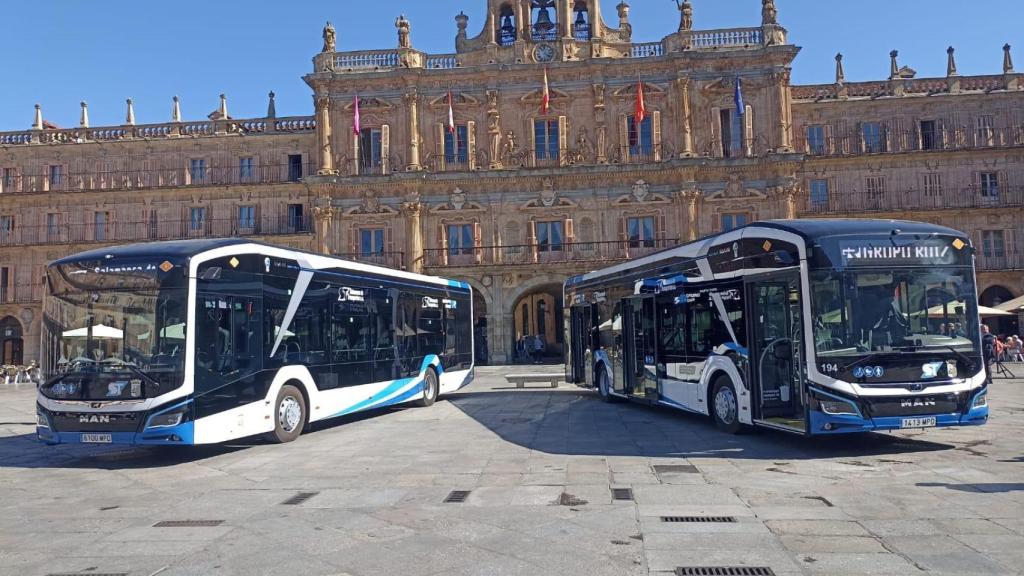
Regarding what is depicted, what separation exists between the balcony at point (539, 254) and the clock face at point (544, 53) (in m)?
9.13

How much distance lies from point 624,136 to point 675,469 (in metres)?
29.6

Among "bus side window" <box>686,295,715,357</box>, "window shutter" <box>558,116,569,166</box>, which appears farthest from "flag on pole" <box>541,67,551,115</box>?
"bus side window" <box>686,295,715,357</box>

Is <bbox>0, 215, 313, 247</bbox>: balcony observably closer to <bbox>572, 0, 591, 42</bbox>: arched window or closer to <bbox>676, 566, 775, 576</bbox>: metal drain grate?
<bbox>572, 0, 591, 42</bbox>: arched window

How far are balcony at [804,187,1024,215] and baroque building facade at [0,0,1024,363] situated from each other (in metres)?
0.09

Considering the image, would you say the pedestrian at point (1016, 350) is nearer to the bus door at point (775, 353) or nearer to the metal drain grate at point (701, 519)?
the bus door at point (775, 353)

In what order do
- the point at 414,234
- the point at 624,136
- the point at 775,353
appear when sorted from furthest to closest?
the point at 414,234
the point at 624,136
the point at 775,353

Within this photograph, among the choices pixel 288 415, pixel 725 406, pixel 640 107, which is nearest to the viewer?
pixel 725 406

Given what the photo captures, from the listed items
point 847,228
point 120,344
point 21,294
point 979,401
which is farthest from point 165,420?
point 21,294

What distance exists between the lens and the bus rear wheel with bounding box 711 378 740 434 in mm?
11344

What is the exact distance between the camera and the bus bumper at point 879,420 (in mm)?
9242

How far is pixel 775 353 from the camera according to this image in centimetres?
1058

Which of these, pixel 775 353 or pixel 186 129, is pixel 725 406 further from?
pixel 186 129

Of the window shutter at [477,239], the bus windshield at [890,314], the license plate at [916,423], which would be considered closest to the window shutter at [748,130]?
the window shutter at [477,239]

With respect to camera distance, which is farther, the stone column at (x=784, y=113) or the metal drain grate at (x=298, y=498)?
the stone column at (x=784, y=113)
